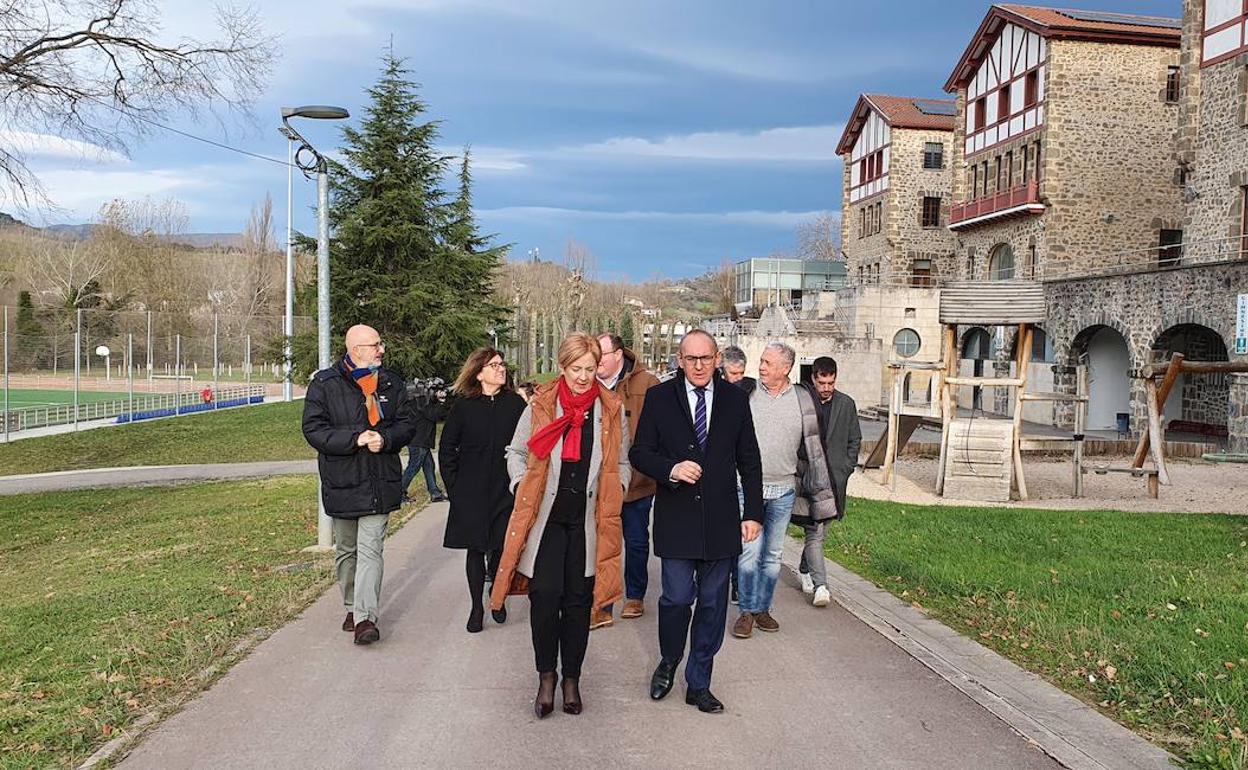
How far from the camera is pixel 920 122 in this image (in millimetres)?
47875

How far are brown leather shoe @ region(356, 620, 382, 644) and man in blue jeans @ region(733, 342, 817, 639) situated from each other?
2.33m

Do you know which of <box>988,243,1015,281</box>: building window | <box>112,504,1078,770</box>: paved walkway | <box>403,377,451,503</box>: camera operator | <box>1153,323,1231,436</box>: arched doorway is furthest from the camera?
<box>988,243,1015,281</box>: building window

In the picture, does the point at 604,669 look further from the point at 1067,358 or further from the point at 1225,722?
the point at 1067,358

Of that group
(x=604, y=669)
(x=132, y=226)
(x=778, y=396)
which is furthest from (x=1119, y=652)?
(x=132, y=226)

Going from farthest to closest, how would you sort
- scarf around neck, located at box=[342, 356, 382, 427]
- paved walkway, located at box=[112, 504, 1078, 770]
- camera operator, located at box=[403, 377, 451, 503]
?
1. camera operator, located at box=[403, 377, 451, 503]
2. scarf around neck, located at box=[342, 356, 382, 427]
3. paved walkway, located at box=[112, 504, 1078, 770]

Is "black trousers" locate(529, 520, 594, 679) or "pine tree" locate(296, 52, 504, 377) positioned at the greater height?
"pine tree" locate(296, 52, 504, 377)

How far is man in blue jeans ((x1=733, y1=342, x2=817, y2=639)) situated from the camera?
21.4 ft

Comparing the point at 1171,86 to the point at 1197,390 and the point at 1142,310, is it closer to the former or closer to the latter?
the point at 1197,390

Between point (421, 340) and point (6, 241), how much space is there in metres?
39.6

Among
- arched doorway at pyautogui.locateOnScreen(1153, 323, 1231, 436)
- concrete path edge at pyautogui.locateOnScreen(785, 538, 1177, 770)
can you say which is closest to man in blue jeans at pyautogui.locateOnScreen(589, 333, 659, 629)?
concrete path edge at pyautogui.locateOnScreen(785, 538, 1177, 770)

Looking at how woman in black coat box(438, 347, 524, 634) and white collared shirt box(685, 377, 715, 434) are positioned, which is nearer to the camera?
white collared shirt box(685, 377, 715, 434)

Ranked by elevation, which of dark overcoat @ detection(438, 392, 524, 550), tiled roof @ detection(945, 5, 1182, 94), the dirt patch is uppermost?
tiled roof @ detection(945, 5, 1182, 94)

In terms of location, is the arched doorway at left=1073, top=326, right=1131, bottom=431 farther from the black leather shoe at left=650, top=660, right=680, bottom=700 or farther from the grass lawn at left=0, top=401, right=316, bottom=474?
the black leather shoe at left=650, top=660, right=680, bottom=700

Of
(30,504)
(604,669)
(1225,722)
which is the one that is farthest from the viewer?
(30,504)
